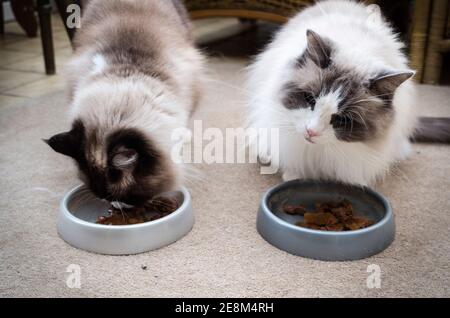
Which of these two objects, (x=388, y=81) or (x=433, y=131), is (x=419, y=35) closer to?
(x=433, y=131)

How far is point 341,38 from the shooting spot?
61.6 inches

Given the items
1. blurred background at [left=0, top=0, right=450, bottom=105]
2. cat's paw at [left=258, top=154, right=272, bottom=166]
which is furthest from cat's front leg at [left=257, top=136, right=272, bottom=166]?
blurred background at [left=0, top=0, right=450, bottom=105]

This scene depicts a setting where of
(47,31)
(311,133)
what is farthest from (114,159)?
(47,31)

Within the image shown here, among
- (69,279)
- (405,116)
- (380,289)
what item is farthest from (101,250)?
(405,116)

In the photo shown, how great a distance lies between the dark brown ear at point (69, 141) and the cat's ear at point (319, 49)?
28.5 inches

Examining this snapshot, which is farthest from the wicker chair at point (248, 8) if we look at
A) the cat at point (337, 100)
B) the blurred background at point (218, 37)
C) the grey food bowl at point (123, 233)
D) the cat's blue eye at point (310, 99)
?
the grey food bowl at point (123, 233)

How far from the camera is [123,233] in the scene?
4.36 feet

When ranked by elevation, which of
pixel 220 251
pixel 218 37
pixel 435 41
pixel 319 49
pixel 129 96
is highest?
pixel 319 49

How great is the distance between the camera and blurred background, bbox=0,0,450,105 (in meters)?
2.78

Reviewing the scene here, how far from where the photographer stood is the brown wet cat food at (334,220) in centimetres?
142

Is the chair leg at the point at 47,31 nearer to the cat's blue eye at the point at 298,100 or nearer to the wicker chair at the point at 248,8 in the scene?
the wicker chair at the point at 248,8

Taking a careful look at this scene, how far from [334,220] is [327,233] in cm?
15

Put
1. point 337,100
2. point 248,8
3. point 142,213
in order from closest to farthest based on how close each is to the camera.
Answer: point 337,100, point 142,213, point 248,8
